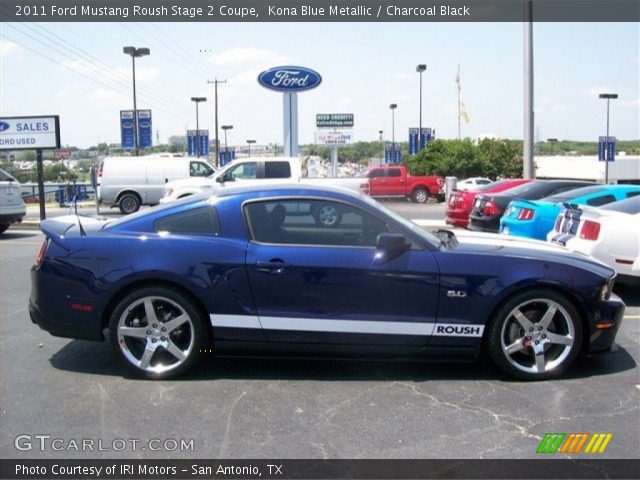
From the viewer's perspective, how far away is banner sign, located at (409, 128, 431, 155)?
152 ft

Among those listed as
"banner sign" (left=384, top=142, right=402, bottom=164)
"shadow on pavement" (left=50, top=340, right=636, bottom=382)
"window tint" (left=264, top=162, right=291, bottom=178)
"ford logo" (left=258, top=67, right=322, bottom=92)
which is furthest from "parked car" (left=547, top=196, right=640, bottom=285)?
"banner sign" (left=384, top=142, right=402, bottom=164)

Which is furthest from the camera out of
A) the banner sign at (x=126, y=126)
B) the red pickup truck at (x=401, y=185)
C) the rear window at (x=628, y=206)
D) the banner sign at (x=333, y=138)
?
the banner sign at (x=333, y=138)

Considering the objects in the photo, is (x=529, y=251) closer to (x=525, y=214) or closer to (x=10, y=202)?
(x=525, y=214)

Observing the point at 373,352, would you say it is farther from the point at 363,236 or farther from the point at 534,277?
the point at 534,277

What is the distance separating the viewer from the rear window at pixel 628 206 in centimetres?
740

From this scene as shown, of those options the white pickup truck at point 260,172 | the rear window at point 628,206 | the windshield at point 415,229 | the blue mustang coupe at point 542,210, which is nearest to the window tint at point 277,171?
the white pickup truck at point 260,172

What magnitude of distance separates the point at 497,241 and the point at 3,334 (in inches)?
181

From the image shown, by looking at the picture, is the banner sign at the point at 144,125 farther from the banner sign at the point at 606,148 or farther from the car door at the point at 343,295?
the car door at the point at 343,295

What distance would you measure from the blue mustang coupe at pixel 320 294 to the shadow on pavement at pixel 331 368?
0.71 feet

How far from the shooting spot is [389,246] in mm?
4594

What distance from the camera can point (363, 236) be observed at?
15.6 feet

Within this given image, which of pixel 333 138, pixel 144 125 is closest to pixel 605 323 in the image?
pixel 144 125

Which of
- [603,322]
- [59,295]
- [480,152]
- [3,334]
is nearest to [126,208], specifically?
[3,334]

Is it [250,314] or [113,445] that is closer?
[113,445]
